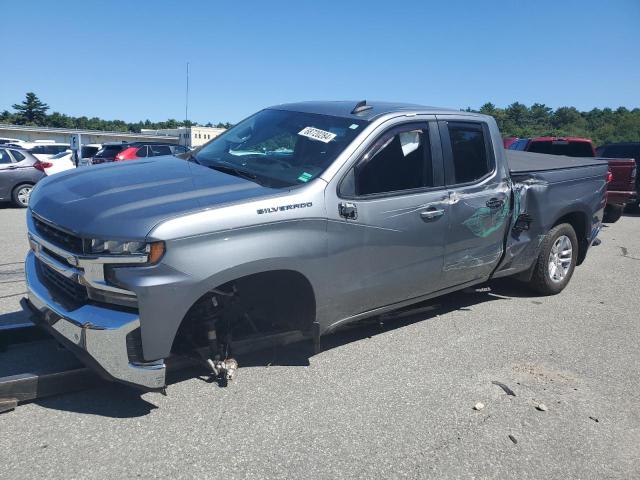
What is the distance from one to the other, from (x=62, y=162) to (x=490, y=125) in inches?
736

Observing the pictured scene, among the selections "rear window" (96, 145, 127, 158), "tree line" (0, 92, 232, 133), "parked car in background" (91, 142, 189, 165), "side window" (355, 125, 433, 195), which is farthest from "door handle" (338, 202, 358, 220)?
"tree line" (0, 92, 232, 133)

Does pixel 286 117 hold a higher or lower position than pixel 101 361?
higher

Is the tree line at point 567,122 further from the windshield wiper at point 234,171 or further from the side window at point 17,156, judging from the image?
the windshield wiper at point 234,171

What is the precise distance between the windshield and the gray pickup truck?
0.02 meters

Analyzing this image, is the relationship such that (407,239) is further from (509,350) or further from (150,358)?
(150,358)

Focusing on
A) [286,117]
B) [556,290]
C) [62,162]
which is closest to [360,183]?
[286,117]

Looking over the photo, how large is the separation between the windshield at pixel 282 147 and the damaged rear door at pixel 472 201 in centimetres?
105

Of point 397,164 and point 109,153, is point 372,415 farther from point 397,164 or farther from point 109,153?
point 109,153

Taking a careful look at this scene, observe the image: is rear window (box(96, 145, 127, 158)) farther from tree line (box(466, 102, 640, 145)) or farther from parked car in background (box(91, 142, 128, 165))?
tree line (box(466, 102, 640, 145))

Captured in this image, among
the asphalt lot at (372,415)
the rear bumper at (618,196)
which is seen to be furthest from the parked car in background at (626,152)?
the asphalt lot at (372,415)

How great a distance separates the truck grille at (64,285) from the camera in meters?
3.14

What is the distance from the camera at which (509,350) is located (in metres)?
4.61

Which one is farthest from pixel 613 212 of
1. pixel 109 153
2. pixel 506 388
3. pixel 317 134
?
pixel 109 153

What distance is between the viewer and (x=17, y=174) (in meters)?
13.1
